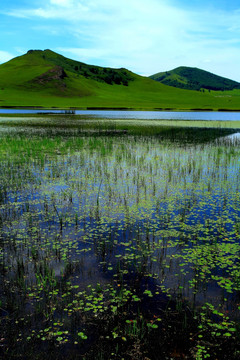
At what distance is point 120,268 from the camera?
7223mm

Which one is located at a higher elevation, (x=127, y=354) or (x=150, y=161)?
(x=150, y=161)

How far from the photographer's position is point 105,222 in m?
10.0

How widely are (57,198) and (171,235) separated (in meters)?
5.56

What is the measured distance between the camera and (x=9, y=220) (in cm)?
1002

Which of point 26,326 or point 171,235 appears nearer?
point 26,326

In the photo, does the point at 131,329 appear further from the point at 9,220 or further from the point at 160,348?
the point at 9,220

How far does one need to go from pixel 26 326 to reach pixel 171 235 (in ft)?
16.9

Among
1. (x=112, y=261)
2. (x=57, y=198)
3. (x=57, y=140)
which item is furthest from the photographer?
(x=57, y=140)

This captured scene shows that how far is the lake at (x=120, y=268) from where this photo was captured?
A: 5.02 metres

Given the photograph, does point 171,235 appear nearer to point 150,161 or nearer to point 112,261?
point 112,261

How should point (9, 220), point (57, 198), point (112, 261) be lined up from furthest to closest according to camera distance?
point (57, 198) → point (9, 220) → point (112, 261)

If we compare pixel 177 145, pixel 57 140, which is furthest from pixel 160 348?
pixel 57 140

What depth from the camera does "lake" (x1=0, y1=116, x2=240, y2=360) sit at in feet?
16.5

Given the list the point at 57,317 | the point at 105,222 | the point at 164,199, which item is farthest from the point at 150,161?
the point at 57,317
